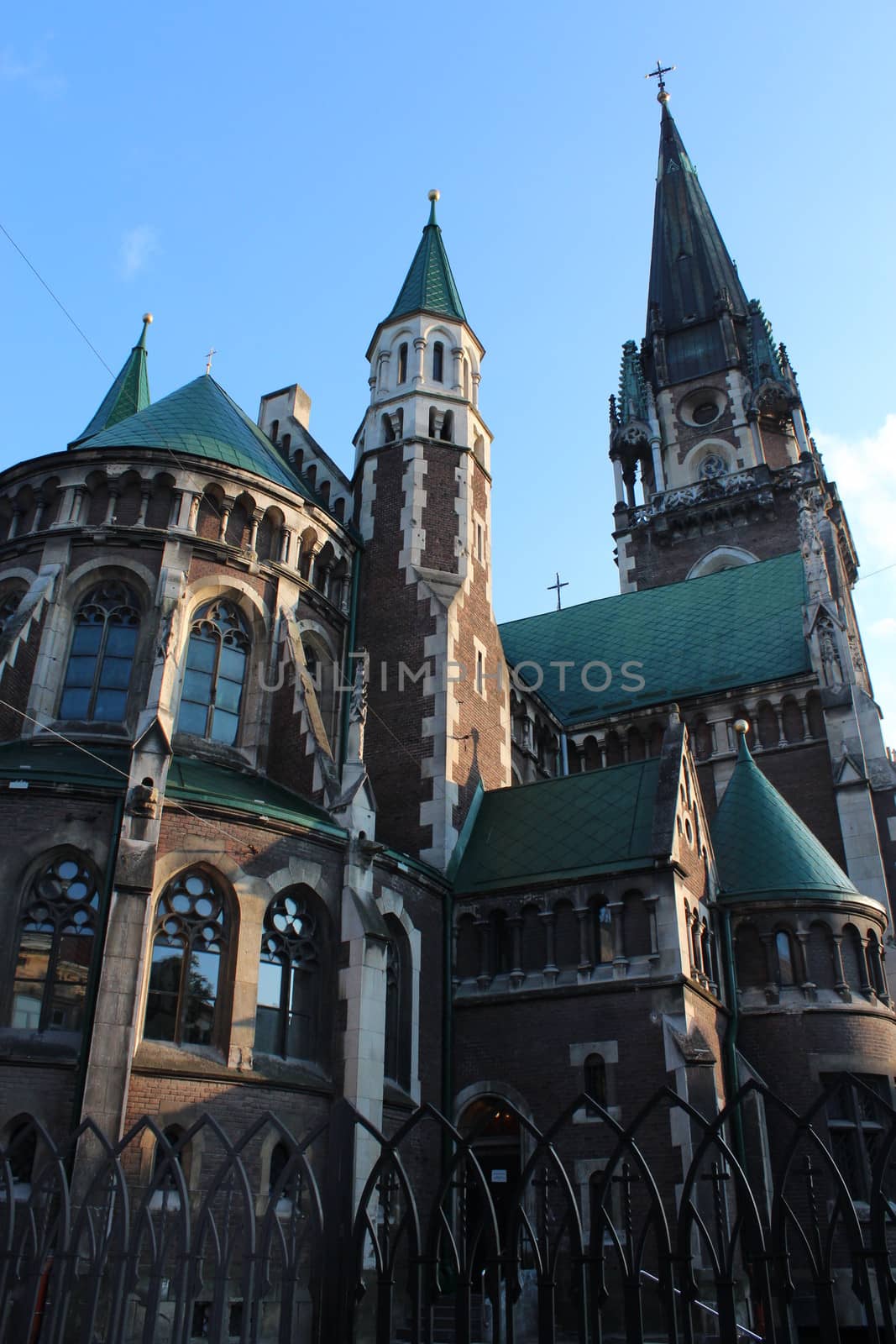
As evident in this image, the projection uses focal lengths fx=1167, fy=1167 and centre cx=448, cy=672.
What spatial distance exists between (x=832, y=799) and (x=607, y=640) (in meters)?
11.2

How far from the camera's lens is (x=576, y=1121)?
19344mm

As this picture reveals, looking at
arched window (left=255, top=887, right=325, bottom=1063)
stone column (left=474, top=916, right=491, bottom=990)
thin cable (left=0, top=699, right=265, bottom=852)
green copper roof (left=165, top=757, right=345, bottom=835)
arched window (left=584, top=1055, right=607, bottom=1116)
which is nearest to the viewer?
thin cable (left=0, top=699, right=265, bottom=852)

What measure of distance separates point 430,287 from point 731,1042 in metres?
20.6

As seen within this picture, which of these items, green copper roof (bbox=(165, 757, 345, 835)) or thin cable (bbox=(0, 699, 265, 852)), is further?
green copper roof (bbox=(165, 757, 345, 835))

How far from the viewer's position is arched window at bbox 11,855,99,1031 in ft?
53.2

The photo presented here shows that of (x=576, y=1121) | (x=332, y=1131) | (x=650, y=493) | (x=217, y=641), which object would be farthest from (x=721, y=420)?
(x=332, y=1131)

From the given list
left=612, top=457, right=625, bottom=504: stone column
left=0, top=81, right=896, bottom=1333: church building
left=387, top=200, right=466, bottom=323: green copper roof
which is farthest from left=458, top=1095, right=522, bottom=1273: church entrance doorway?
left=612, top=457, right=625, bottom=504: stone column

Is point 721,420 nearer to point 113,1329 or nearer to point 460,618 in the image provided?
point 460,618

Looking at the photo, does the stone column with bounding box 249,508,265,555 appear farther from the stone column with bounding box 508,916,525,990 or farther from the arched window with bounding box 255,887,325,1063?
the stone column with bounding box 508,916,525,990

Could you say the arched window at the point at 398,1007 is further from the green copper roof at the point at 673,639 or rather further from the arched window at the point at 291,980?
the green copper roof at the point at 673,639

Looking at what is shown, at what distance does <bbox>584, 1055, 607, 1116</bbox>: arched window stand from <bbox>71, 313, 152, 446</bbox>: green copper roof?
22.3 m

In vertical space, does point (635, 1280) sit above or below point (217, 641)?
below

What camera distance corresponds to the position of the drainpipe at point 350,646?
24.5m

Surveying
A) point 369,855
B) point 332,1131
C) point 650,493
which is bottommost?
point 332,1131
